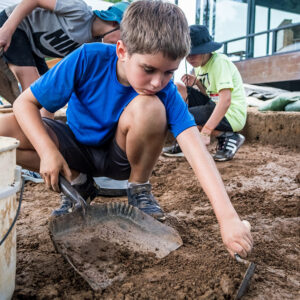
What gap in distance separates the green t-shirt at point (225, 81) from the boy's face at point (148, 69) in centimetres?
167

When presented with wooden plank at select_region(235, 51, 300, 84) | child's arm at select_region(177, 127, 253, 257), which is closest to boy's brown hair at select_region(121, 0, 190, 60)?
child's arm at select_region(177, 127, 253, 257)

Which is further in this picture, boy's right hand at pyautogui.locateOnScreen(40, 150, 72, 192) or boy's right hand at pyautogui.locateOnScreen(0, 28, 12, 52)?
boy's right hand at pyautogui.locateOnScreen(0, 28, 12, 52)

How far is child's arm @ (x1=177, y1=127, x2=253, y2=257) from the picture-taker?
108 centimetres

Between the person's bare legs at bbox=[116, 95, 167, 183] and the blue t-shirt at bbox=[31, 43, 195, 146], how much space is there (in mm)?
55

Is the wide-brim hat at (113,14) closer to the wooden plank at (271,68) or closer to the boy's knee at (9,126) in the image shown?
the boy's knee at (9,126)

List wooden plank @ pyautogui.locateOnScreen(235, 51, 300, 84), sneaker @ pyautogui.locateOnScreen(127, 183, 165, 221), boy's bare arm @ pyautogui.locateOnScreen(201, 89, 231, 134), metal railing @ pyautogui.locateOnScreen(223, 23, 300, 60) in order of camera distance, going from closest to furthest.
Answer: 1. sneaker @ pyautogui.locateOnScreen(127, 183, 165, 221)
2. boy's bare arm @ pyautogui.locateOnScreen(201, 89, 231, 134)
3. wooden plank @ pyautogui.locateOnScreen(235, 51, 300, 84)
4. metal railing @ pyautogui.locateOnScreen(223, 23, 300, 60)

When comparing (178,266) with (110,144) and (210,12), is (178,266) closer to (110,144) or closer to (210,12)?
(110,144)

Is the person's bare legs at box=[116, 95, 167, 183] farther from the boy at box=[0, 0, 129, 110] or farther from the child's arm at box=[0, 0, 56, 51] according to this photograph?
the child's arm at box=[0, 0, 56, 51]

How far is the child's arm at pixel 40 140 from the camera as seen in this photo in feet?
4.33

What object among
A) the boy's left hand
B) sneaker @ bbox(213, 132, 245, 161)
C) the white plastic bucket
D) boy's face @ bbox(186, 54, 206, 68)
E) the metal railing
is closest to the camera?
the white plastic bucket

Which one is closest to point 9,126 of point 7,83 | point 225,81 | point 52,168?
point 52,168

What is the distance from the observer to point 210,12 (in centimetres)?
988

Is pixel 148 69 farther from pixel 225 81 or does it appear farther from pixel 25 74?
pixel 225 81

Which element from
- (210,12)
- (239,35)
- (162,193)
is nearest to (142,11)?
(162,193)
